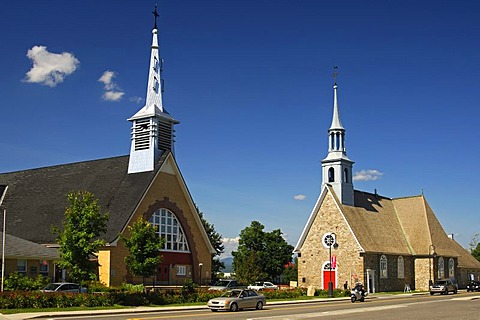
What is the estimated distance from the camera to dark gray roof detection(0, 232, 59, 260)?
4045 centimetres

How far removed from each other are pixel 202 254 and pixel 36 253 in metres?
17.5

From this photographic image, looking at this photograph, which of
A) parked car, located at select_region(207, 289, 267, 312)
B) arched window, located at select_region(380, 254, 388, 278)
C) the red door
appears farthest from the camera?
arched window, located at select_region(380, 254, 388, 278)

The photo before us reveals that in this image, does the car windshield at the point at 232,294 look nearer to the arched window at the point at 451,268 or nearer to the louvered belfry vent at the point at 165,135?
the louvered belfry vent at the point at 165,135

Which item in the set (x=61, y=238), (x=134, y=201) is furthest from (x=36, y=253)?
(x=134, y=201)

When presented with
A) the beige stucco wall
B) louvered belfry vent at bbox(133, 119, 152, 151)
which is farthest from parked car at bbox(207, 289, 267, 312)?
the beige stucco wall

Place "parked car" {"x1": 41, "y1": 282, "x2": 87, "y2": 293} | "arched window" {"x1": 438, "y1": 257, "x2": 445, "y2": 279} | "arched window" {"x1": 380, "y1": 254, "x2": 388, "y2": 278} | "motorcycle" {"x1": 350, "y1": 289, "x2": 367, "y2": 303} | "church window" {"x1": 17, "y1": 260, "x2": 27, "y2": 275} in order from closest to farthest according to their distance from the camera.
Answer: "parked car" {"x1": 41, "y1": 282, "x2": 87, "y2": 293}, "motorcycle" {"x1": 350, "y1": 289, "x2": 367, "y2": 303}, "church window" {"x1": 17, "y1": 260, "x2": 27, "y2": 275}, "arched window" {"x1": 380, "y1": 254, "x2": 388, "y2": 278}, "arched window" {"x1": 438, "y1": 257, "x2": 445, "y2": 279}

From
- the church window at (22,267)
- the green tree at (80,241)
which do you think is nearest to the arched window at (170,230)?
the church window at (22,267)

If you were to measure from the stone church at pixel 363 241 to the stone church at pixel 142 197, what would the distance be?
1118 cm

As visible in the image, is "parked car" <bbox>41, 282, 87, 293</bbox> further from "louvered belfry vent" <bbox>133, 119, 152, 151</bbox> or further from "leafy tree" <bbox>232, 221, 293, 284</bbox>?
"leafy tree" <bbox>232, 221, 293, 284</bbox>

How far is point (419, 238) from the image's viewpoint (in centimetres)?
6444

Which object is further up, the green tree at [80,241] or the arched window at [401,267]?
the green tree at [80,241]

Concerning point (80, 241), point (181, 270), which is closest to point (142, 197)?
point (181, 270)

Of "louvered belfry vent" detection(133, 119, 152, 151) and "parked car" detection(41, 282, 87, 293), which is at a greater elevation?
"louvered belfry vent" detection(133, 119, 152, 151)

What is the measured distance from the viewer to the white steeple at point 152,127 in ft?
175
